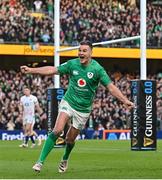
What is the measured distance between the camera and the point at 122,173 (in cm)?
1373

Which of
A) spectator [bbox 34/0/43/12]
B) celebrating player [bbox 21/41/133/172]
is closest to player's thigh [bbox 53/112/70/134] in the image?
celebrating player [bbox 21/41/133/172]

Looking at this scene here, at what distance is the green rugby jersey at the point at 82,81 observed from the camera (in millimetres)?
13812

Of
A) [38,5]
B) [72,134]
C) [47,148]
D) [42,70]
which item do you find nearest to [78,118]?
[72,134]

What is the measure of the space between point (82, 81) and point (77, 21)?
1185 inches

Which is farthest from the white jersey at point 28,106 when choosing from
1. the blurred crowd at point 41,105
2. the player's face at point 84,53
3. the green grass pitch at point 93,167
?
the player's face at point 84,53

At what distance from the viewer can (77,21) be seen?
143 ft

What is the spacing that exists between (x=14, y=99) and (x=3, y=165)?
71.9 ft

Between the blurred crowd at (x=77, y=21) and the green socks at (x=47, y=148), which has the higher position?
the blurred crowd at (x=77, y=21)

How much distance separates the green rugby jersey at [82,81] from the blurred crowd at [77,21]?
27.3 metres

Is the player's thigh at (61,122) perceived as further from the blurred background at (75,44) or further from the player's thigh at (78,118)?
the blurred background at (75,44)

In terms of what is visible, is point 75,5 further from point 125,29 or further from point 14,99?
Result: point 14,99

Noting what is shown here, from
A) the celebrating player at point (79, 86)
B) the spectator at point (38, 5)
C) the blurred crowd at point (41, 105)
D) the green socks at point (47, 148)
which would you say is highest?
the spectator at point (38, 5)

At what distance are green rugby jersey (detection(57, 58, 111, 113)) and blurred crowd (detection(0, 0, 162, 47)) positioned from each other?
27299mm

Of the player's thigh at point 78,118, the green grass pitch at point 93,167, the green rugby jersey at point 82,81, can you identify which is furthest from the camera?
the player's thigh at point 78,118
